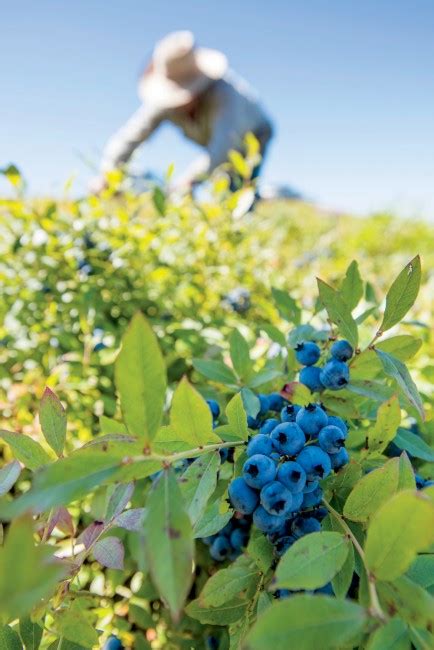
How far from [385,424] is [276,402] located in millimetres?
208

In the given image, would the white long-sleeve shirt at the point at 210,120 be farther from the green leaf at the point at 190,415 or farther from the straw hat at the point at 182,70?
the green leaf at the point at 190,415

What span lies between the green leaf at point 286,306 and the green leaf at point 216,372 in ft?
0.69

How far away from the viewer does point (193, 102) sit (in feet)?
18.4

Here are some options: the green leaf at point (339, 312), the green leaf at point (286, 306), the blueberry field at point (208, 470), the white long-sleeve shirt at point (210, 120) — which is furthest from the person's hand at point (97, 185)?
the white long-sleeve shirt at point (210, 120)

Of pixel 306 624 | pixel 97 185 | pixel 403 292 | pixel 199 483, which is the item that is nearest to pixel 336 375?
pixel 403 292

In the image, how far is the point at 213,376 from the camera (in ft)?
2.65

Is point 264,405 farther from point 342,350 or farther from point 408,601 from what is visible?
point 408,601

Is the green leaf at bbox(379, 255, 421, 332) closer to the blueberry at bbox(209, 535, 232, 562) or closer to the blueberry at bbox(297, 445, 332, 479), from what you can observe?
the blueberry at bbox(297, 445, 332, 479)

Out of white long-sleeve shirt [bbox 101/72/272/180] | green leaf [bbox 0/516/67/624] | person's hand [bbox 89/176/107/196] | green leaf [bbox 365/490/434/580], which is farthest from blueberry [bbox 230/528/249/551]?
white long-sleeve shirt [bbox 101/72/272/180]

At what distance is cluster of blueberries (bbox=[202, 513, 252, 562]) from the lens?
0.75 meters

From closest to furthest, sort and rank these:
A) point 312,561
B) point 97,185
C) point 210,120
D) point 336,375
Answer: point 312,561, point 336,375, point 97,185, point 210,120

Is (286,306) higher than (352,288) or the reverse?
the reverse

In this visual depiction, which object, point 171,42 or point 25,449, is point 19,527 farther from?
point 171,42

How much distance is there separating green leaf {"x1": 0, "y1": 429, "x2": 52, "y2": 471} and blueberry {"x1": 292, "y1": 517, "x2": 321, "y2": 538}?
297 millimetres
